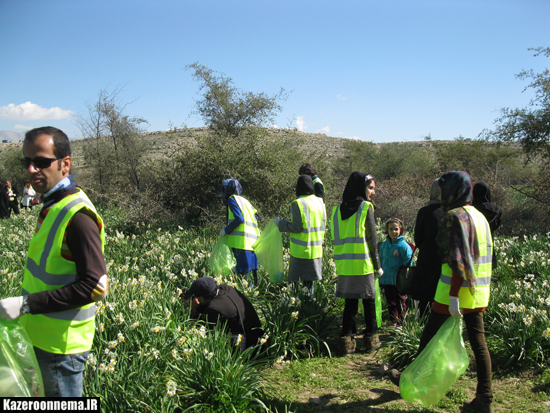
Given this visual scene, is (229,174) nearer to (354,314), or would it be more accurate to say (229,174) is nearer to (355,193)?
(355,193)

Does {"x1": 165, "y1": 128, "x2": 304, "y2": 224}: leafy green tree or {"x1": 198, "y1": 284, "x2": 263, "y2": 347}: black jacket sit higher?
{"x1": 165, "y1": 128, "x2": 304, "y2": 224}: leafy green tree

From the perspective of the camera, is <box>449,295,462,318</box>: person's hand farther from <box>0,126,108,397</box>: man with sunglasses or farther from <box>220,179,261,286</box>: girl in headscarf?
<box>220,179,261,286</box>: girl in headscarf

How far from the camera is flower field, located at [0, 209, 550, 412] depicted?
9.68 ft

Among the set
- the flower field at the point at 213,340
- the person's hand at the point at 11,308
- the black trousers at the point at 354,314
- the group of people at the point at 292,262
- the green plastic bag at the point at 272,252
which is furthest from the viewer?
the green plastic bag at the point at 272,252

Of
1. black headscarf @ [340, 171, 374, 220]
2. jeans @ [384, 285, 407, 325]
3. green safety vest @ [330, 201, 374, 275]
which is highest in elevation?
black headscarf @ [340, 171, 374, 220]

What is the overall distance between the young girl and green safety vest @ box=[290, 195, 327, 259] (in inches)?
34.0

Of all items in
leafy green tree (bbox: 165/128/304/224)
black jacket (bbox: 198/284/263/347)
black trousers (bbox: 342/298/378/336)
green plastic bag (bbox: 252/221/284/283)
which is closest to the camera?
black jacket (bbox: 198/284/263/347)

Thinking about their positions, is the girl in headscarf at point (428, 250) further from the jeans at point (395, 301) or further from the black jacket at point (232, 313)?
the black jacket at point (232, 313)

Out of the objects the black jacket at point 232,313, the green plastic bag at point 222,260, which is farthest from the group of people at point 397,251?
the black jacket at point 232,313

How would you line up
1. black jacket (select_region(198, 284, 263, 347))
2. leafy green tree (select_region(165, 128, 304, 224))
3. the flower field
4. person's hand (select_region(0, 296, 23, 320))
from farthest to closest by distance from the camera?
leafy green tree (select_region(165, 128, 304, 224)), black jacket (select_region(198, 284, 263, 347)), the flower field, person's hand (select_region(0, 296, 23, 320))

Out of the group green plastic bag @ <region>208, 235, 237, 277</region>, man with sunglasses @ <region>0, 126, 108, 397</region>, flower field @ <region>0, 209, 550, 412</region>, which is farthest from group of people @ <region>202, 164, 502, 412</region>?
man with sunglasses @ <region>0, 126, 108, 397</region>

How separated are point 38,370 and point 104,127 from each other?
1648 centimetres

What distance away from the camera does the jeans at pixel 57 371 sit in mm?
1980

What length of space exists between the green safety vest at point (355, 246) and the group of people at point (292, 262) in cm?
1
